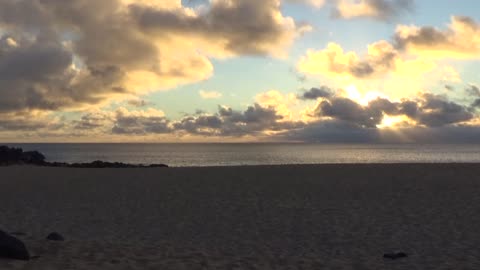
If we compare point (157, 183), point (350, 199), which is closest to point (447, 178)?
point (350, 199)

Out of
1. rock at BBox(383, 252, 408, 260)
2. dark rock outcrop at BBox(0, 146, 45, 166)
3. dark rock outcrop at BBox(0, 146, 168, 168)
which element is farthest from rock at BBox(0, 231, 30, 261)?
dark rock outcrop at BBox(0, 146, 45, 166)

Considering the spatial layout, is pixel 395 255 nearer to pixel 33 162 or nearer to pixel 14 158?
Answer: pixel 33 162

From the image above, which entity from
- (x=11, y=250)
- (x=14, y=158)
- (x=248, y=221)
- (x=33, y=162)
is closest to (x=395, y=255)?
(x=248, y=221)

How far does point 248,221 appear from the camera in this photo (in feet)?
53.1

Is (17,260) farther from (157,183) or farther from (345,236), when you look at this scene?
(157,183)

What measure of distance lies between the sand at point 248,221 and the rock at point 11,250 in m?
0.30

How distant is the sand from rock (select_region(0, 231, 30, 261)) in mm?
298

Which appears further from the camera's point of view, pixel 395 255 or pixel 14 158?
pixel 14 158

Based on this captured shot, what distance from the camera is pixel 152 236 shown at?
1411 centimetres

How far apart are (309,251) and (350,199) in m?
9.34

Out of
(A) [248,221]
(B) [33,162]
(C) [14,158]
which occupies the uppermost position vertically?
(C) [14,158]

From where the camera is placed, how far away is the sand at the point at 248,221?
34.5ft

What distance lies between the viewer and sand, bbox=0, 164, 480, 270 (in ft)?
34.5

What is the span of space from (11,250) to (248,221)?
8.31 metres
